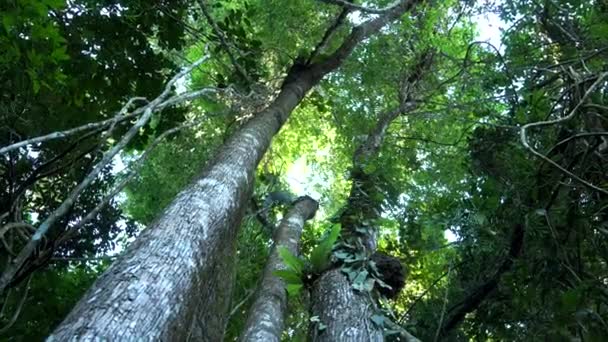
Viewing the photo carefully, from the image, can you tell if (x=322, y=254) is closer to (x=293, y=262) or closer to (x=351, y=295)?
(x=293, y=262)

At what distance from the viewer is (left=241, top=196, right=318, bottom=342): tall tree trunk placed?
3961mm

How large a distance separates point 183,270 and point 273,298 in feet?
5.90

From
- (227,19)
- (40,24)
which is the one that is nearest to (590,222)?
(40,24)

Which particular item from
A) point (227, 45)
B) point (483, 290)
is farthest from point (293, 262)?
point (227, 45)

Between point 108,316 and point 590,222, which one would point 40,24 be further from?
point 590,222

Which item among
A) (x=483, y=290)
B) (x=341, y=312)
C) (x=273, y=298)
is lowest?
(x=341, y=312)

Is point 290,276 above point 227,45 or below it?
below

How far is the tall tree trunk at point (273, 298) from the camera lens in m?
3.96

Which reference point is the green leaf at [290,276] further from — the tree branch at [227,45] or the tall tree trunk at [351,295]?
the tree branch at [227,45]

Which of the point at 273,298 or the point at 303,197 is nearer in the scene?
the point at 273,298

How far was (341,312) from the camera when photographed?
365 cm

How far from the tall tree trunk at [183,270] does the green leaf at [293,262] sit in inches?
16.4

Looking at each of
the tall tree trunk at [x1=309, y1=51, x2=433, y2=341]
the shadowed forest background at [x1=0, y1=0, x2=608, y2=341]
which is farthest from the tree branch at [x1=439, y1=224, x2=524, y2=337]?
the tall tree trunk at [x1=309, y1=51, x2=433, y2=341]

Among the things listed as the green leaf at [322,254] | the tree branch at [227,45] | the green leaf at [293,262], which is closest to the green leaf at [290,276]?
the green leaf at [293,262]
